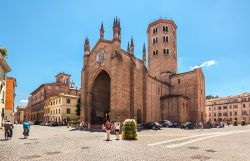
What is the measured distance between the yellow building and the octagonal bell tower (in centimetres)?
2349

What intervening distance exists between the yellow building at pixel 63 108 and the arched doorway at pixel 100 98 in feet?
49.5

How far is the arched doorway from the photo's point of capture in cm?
4022

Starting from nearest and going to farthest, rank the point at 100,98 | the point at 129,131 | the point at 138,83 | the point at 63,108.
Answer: the point at 129,131 < the point at 138,83 < the point at 100,98 < the point at 63,108

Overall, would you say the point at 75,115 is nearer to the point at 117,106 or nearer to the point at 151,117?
the point at 151,117

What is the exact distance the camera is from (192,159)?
936 centimetres

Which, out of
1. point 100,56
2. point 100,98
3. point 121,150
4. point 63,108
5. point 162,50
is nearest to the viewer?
point 121,150

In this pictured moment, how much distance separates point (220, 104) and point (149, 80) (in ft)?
165

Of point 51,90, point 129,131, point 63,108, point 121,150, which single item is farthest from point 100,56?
point 51,90

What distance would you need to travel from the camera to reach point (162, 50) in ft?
186

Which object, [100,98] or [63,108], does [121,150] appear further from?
[63,108]

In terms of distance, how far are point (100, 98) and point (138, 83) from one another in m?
8.33

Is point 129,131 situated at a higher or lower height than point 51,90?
lower

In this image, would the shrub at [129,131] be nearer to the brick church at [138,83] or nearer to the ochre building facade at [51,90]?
the brick church at [138,83]

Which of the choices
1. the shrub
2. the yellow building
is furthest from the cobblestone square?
the yellow building
